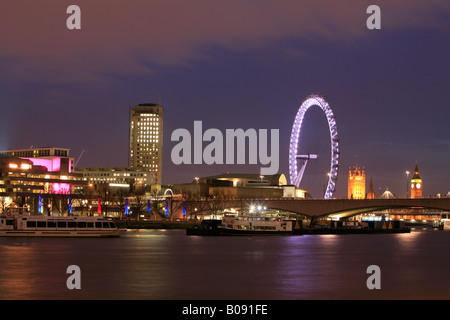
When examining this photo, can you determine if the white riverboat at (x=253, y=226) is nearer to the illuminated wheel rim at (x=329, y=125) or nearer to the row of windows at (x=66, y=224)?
the row of windows at (x=66, y=224)

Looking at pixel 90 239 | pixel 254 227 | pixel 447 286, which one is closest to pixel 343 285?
pixel 447 286

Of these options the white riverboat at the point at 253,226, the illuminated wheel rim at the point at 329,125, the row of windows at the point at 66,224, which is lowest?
the white riverboat at the point at 253,226

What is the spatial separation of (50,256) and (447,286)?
36.0 meters

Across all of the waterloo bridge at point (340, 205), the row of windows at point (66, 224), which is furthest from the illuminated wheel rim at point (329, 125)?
the row of windows at point (66, 224)

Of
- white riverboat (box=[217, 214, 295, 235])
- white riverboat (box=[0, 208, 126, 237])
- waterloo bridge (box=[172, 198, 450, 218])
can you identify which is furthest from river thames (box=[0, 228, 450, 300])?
waterloo bridge (box=[172, 198, 450, 218])

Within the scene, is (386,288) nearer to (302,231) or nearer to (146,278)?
(146,278)

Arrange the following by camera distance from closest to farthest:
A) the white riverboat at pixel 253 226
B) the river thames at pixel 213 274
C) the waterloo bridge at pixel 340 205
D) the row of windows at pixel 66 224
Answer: the river thames at pixel 213 274 → the row of windows at pixel 66 224 → the white riverboat at pixel 253 226 → the waterloo bridge at pixel 340 205

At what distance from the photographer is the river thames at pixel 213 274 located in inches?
1673

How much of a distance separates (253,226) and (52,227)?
126 feet

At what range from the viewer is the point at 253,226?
128m

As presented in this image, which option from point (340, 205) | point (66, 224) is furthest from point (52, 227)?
point (340, 205)

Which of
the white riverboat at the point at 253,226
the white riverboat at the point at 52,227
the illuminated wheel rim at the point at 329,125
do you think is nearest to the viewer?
the white riverboat at the point at 52,227

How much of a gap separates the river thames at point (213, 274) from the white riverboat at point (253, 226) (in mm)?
44365

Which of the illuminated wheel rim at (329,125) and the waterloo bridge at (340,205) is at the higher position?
the illuminated wheel rim at (329,125)
